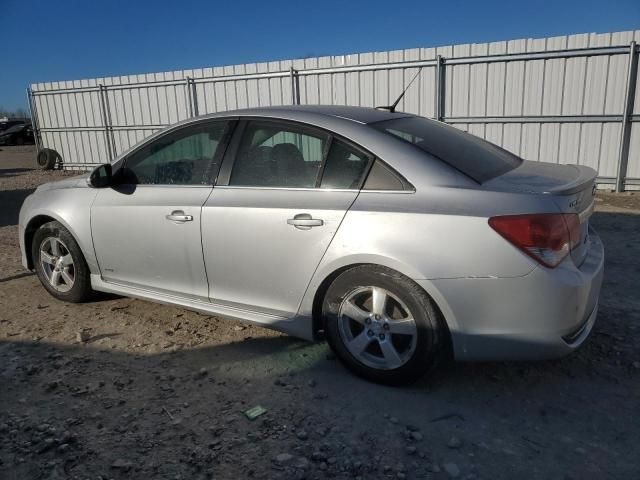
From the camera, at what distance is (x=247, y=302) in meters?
3.43

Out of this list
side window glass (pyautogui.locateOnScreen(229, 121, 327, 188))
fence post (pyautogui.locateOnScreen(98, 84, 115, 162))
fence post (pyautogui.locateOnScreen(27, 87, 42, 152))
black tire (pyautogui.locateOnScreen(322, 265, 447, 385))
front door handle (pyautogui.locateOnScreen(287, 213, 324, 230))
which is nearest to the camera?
black tire (pyautogui.locateOnScreen(322, 265, 447, 385))

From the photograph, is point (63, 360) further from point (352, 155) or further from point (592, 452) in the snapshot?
point (592, 452)

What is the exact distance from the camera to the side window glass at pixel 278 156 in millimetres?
3232

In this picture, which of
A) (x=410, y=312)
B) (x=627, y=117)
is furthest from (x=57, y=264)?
(x=627, y=117)

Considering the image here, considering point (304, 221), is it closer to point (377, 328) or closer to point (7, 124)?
point (377, 328)

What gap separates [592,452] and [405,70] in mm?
9316

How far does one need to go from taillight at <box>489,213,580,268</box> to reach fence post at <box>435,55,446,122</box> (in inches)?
326

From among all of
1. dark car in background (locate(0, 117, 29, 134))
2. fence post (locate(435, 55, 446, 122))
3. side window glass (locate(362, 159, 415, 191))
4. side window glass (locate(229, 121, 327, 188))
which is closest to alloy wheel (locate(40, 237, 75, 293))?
side window glass (locate(229, 121, 327, 188))

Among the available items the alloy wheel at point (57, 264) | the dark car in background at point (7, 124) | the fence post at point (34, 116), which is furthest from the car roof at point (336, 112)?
the dark car in background at point (7, 124)

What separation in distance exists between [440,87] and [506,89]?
3.99 ft

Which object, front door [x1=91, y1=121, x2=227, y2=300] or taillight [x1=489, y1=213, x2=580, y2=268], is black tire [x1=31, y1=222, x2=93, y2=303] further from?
taillight [x1=489, y1=213, x2=580, y2=268]

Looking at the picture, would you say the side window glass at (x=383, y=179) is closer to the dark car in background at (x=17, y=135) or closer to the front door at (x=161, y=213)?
the front door at (x=161, y=213)

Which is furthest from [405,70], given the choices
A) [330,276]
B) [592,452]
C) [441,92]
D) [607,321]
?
[592,452]

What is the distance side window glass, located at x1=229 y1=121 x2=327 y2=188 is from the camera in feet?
10.6
